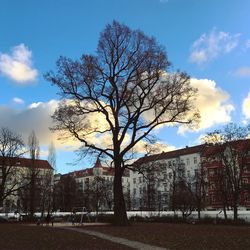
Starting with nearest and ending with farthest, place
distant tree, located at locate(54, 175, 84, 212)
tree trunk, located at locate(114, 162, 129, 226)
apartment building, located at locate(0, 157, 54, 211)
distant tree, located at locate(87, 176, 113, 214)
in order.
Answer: tree trunk, located at locate(114, 162, 129, 226) < apartment building, located at locate(0, 157, 54, 211) < distant tree, located at locate(87, 176, 113, 214) < distant tree, located at locate(54, 175, 84, 212)

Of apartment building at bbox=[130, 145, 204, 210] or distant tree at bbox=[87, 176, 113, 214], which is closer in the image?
apartment building at bbox=[130, 145, 204, 210]

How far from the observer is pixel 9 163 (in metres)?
59.2

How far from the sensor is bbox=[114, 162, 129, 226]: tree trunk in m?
36.3

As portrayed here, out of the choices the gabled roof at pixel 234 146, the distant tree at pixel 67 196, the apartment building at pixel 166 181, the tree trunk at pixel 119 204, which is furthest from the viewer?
the distant tree at pixel 67 196

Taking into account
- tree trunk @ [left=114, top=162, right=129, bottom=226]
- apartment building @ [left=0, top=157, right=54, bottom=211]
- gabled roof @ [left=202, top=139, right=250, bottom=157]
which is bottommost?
tree trunk @ [left=114, top=162, right=129, bottom=226]

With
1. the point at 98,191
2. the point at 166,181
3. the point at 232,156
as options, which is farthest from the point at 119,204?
the point at 98,191

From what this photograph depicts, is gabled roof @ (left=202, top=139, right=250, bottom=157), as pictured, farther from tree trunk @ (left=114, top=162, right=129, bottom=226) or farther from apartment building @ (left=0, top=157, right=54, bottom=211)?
apartment building @ (left=0, top=157, right=54, bottom=211)

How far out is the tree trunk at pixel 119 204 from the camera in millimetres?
36281

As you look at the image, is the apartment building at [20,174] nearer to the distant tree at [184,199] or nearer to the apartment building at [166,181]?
the apartment building at [166,181]

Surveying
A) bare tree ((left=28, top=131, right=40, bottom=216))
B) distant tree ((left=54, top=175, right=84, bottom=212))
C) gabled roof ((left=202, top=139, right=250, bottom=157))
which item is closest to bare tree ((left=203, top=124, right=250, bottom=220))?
gabled roof ((left=202, top=139, right=250, bottom=157))

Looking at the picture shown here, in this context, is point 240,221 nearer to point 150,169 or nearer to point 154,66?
point 150,169

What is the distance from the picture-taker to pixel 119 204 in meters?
36.7

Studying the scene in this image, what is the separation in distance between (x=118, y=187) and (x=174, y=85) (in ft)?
36.9

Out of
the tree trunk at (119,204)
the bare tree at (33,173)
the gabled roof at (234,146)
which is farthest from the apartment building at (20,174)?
the gabled roof at (234,146)
